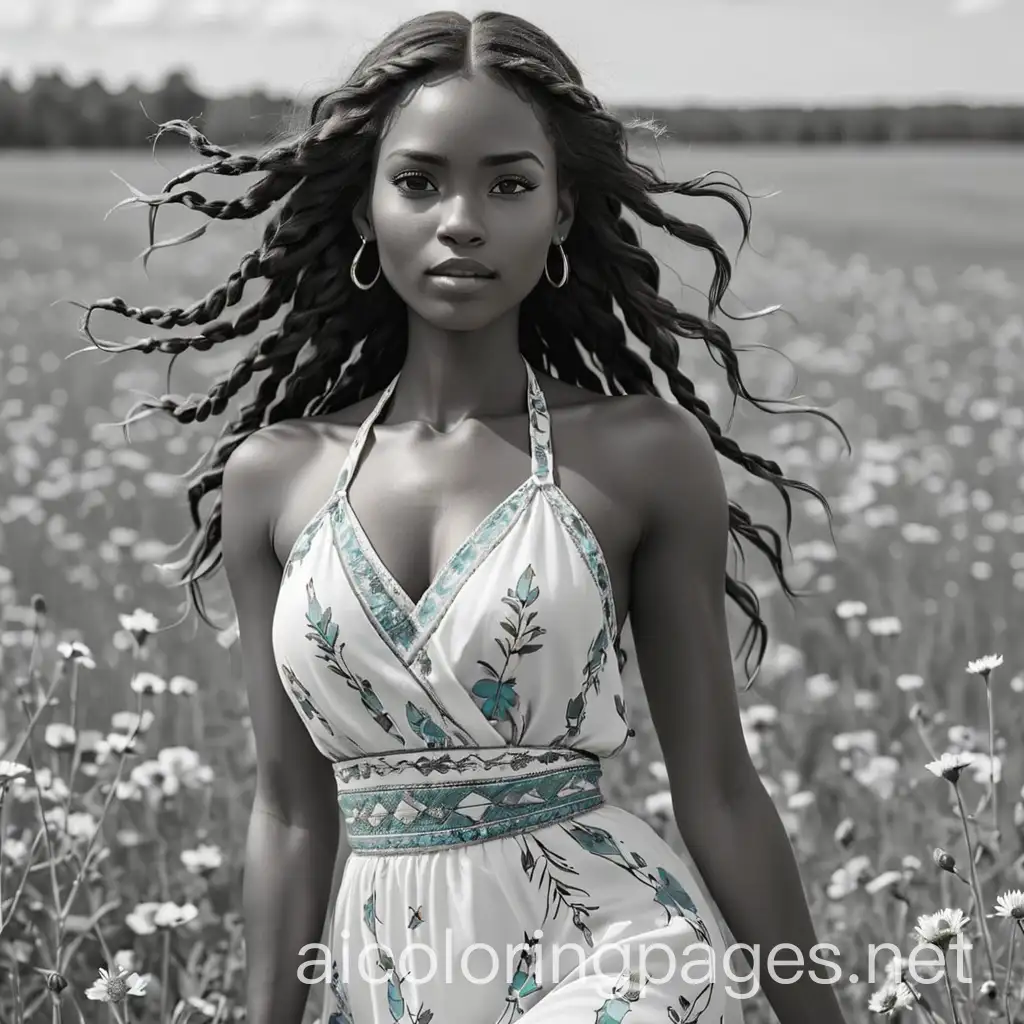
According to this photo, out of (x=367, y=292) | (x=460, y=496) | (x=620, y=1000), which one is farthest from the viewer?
(x=367, y=292)

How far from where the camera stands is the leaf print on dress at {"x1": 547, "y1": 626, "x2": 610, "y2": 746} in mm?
2572

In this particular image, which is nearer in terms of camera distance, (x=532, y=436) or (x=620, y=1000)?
(x=620, y=1000)

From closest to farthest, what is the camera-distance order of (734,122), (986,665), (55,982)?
1. (55,982)
2. (986,665)
3. (734,122)

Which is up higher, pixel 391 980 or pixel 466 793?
pixel 466 793

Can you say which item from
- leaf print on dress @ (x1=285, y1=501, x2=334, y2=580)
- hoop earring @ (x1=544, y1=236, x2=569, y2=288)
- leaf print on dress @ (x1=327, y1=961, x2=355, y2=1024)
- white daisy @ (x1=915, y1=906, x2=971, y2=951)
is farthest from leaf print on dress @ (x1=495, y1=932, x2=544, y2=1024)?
hoop earring @ (x1=544, y1=236, x2=569, y2=288)

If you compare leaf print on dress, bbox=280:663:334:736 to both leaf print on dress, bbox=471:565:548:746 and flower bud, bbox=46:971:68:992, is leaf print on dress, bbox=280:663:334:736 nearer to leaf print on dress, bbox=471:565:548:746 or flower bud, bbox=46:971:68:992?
leaf print on dress, bbox=471:565:548:746

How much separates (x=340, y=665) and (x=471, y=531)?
0.87 ft

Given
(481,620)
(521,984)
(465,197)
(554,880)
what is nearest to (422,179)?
(465,197)

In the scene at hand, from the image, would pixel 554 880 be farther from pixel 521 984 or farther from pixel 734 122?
pixel 734 122

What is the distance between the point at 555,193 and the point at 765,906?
1.10 m

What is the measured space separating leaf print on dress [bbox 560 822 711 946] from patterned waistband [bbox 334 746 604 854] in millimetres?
41

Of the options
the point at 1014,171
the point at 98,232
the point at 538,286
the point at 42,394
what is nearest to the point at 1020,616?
the point at 538,286

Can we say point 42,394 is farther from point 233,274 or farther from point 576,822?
point 576,822

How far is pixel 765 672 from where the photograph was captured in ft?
18.2
